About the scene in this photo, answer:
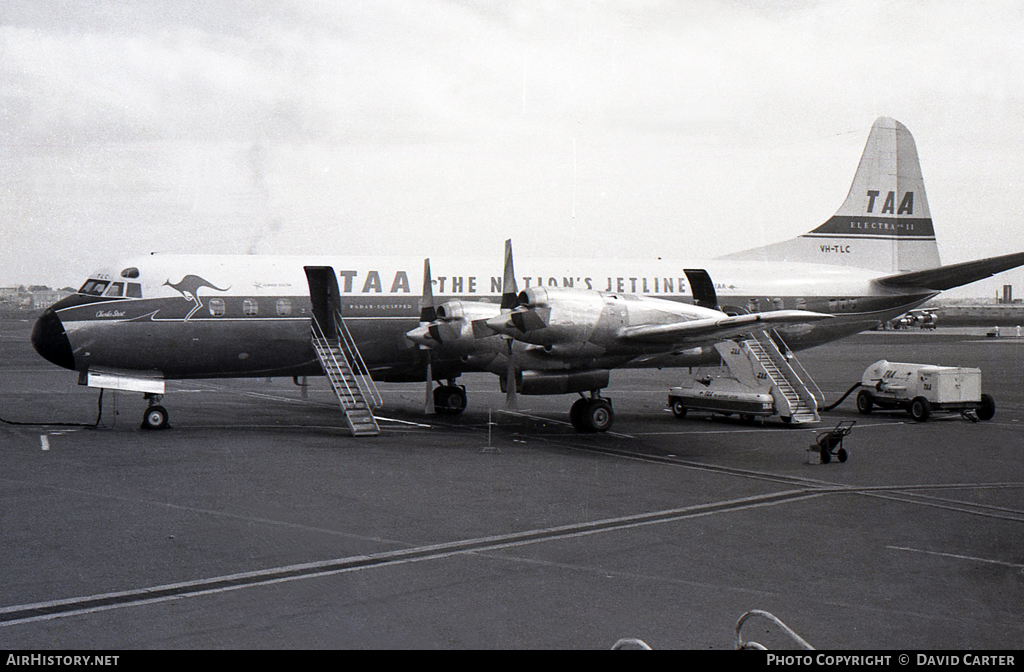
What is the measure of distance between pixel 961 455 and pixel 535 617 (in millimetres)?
12773

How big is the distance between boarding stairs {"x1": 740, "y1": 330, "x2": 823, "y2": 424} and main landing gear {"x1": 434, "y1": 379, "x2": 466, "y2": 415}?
312 inches

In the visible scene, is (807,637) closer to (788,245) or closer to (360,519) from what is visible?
(360,519)

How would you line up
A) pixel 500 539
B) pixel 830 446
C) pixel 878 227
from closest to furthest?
1. pixel 500 539
2. pixel 830 446
3. pixel 878 227

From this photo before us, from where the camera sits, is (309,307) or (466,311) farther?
(309,307)

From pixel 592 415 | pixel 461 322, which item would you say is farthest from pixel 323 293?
pixel 592 415

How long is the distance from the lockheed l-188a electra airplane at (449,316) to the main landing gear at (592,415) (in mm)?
39

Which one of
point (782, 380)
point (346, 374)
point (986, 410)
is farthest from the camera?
point (986, 410)

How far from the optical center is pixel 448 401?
2328 centimetres

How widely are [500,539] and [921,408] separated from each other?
16.5m

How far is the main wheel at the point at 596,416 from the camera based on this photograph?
19.2 meters

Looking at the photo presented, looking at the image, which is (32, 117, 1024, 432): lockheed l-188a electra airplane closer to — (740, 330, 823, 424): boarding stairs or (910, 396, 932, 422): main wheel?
(740, 330, 823, 424): boarding stairs

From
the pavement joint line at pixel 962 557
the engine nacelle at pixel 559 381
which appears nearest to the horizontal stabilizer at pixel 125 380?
the engine nacelle at pixel 559 381

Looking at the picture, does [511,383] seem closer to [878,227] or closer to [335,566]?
[335,566]

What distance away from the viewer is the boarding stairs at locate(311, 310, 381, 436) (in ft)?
60.3
